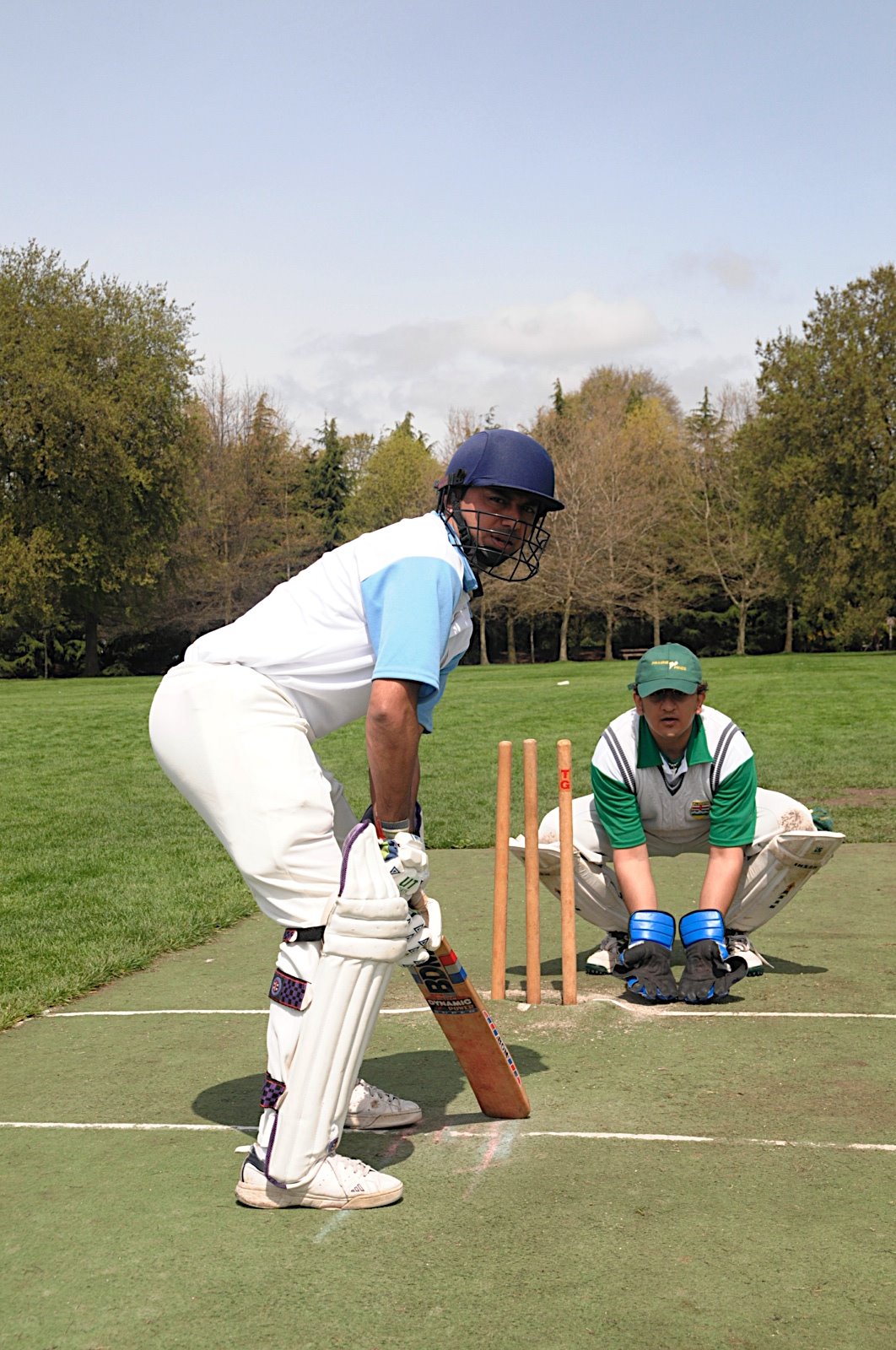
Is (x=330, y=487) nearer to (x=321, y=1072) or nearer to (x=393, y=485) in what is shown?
(x=393, y=485)

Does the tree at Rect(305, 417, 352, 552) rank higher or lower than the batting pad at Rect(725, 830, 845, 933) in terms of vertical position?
higher

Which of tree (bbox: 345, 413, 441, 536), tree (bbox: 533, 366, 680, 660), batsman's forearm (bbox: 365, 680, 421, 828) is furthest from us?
tree (bbox: 345, 413, 441, 536)

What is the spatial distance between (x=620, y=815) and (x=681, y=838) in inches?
15.2

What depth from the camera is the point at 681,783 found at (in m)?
5.43

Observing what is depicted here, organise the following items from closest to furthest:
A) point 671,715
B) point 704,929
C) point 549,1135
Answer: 1. point 549,1135
2. point 704,929
3. point 671,715

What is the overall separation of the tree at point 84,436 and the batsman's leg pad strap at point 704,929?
37.0 m

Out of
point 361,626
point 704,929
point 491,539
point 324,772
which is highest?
point 491,539

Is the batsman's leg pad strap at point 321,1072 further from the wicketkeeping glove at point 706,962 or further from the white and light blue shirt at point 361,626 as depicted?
the wicketkeeping glove at point 706,962

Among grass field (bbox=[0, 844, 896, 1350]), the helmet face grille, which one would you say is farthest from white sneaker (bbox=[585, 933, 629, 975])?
the helmet face grille

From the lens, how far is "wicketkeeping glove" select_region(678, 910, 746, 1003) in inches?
199

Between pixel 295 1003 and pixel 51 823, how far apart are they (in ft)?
29.1

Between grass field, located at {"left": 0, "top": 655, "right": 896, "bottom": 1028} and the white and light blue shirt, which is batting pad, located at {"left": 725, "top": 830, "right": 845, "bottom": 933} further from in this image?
grass field, located at {"left": 0, "top": 655, "right": 896, "bottom": 1028}

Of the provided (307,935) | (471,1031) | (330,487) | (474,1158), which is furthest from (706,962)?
(330,487)

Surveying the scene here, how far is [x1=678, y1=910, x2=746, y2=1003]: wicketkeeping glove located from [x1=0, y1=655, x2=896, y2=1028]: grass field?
8.34ft
